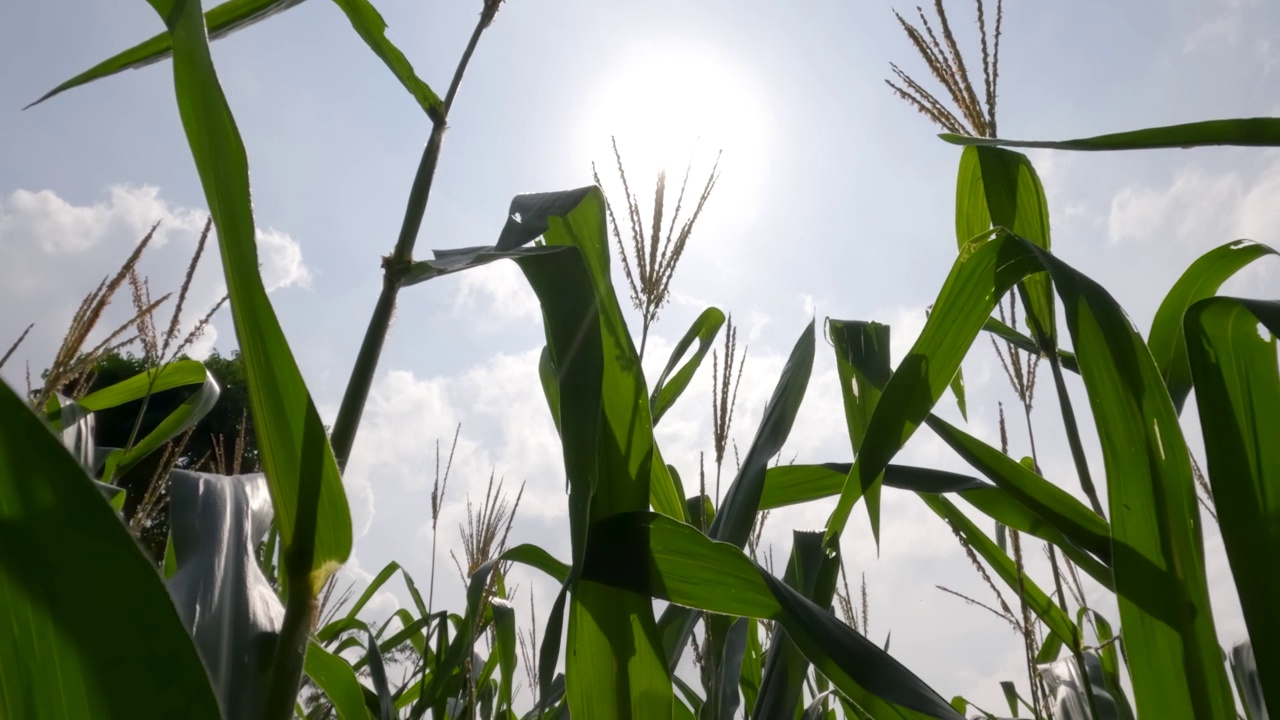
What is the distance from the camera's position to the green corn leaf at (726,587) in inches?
23.0

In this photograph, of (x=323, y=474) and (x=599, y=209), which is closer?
(x=323, y=474)

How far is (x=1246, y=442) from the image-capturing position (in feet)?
1.92

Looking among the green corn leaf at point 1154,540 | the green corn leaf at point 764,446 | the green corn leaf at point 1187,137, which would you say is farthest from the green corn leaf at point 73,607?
the green corn leaf at point 1187,137

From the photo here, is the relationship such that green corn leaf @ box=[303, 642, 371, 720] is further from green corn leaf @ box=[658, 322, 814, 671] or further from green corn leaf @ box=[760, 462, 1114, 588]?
green corn leaf @ box=[760, 462, 1114, 588]

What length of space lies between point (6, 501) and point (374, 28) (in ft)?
1.71

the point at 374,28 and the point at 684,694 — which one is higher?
the point at 374,28

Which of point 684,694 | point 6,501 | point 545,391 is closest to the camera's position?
point 6,501

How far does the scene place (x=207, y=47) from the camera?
16.7 inches

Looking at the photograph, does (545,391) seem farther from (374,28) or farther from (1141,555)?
(1141,555)

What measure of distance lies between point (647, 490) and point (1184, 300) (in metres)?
0.62

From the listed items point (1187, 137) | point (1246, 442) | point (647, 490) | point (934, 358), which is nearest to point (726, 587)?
point (647, 490)

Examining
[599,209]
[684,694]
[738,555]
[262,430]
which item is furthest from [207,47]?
[684,694]

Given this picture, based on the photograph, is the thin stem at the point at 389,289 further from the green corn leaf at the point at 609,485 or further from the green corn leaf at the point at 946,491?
the green corn leaf at the point at 946,491

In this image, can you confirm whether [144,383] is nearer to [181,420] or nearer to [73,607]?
[181,420]
